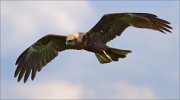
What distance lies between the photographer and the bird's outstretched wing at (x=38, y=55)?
65.6ft

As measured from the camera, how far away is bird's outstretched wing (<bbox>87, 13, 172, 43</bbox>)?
17.9 m

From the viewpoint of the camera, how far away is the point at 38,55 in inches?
807

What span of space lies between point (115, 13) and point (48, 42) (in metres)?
2.87

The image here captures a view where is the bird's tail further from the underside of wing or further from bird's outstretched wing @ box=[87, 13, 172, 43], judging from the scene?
the underside of wing

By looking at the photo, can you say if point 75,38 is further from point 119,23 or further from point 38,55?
point 38,55

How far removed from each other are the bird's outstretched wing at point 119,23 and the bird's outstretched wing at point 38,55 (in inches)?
66.6

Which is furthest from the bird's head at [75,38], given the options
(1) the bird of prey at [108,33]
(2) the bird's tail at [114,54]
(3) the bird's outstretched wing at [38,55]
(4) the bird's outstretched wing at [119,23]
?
(3) the bird's outstretched wing at [38,55]

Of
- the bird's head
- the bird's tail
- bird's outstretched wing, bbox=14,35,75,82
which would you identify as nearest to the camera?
the bird's tail

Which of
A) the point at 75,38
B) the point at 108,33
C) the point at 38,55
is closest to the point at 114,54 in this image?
the point at 108,33

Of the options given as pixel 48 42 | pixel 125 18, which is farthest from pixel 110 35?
pixel 48 42

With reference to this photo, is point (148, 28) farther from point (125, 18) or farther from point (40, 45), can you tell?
point (40, 45)

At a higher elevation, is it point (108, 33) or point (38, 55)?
point (108, 33)

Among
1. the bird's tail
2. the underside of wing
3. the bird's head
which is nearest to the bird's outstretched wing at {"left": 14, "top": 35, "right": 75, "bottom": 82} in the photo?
the underside of wing

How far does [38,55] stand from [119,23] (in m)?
3.32
